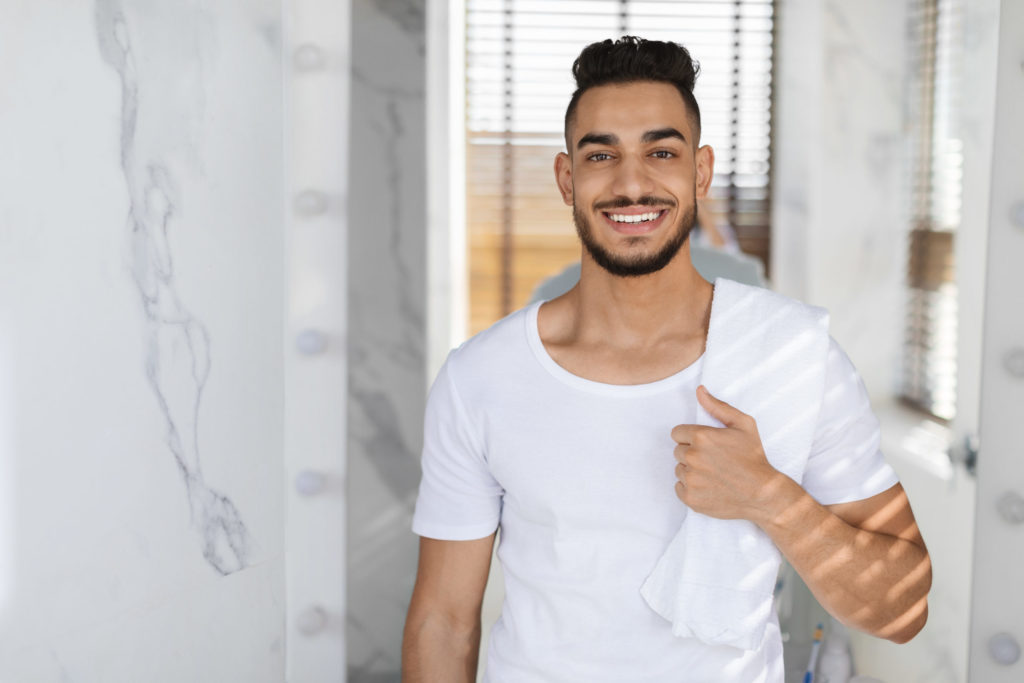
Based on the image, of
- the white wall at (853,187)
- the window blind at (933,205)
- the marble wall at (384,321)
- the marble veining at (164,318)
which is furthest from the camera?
the white wall at (853,187)

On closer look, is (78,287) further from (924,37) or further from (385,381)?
(924,37)

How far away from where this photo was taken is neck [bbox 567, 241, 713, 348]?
119cm

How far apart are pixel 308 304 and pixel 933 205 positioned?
1554mm

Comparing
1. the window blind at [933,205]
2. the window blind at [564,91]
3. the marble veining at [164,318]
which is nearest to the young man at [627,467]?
the marble veining at [164,318]

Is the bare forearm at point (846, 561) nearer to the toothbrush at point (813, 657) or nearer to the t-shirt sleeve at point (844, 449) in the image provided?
the t-shirt sleeve at point (844, 449)

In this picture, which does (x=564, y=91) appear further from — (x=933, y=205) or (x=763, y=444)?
(x=763, y=444)

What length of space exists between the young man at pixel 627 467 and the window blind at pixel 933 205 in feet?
4.13

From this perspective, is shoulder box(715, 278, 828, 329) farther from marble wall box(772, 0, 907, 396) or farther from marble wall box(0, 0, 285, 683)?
marble wall box(772, 0, 907, 396)

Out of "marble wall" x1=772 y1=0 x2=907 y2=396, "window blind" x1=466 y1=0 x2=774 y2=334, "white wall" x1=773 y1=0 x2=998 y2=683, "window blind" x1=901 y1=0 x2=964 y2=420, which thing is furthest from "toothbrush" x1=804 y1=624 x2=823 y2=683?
"window blind" x1=466 y1=0 x2=774 y2=334

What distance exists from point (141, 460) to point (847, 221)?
1.89 m

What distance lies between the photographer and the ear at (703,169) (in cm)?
123

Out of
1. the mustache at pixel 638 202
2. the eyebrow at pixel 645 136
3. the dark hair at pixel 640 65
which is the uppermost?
the dark hair at pixel 640 65

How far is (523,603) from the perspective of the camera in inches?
45.3

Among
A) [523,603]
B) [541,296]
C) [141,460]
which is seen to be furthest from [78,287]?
[541,296]
